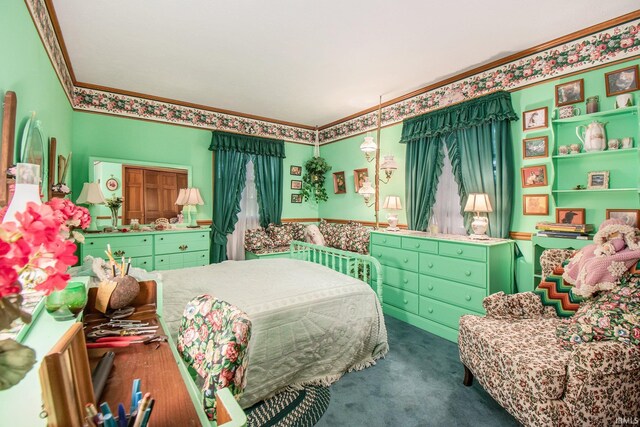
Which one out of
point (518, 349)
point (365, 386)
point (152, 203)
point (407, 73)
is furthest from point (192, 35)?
point (518, 349)

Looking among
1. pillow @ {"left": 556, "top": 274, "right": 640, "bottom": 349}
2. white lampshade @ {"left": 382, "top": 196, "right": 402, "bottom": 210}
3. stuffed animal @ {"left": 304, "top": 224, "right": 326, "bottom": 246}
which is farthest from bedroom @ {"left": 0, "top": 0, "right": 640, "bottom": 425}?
stuffed animal @ {"left": 304, "top": 224, "right": 326, "bottom": 246}

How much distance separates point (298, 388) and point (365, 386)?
1.77 ft

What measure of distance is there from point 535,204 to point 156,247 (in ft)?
15.0

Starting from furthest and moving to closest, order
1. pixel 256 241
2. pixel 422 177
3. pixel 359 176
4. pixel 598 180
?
pixel 359 176 < pixel 256 241 < pixel 422 177 < pixel 598 180

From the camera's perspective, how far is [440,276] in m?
3.24

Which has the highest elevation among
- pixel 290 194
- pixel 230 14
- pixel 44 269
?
pixel 230 14

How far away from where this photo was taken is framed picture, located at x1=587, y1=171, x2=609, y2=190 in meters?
2.56

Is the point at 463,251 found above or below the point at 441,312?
above

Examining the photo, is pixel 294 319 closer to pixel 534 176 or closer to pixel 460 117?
pixel 534 176

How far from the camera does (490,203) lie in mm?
3244

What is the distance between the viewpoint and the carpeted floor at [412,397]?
6.53 ft

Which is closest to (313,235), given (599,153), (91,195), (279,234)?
(279,234)

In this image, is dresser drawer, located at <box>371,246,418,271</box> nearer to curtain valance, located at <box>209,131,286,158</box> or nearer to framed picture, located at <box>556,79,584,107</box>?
framed picture, located at <box>556,79,584,107</box>

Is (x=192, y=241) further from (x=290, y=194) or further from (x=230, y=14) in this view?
(x=230, y=14)
